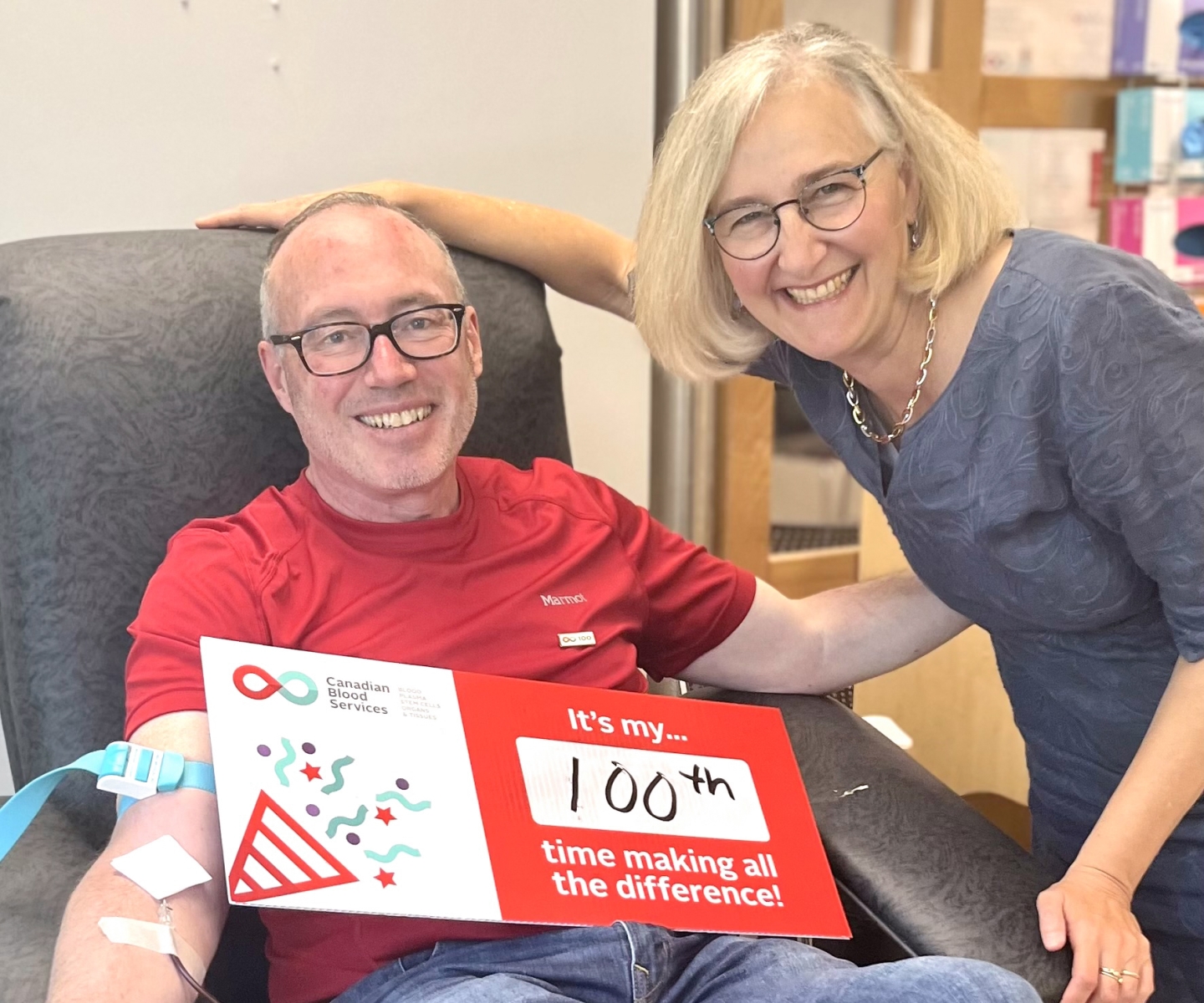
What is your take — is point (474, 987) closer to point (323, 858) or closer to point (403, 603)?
point (323, 858)

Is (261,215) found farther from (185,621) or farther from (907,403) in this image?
(907,403)

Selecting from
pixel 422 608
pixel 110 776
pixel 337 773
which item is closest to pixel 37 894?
pixel 110 776

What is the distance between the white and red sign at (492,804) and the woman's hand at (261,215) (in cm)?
62

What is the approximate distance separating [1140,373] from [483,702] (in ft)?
2.15

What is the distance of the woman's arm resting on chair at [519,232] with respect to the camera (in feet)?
4.91

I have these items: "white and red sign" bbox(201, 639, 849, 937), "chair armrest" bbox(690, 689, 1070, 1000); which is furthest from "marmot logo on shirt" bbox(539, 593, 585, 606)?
"chair armrest" bbox(690, 689, 1070, 1000)

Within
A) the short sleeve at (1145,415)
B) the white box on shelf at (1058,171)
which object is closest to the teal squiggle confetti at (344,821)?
the short sleeve at (1145,415)

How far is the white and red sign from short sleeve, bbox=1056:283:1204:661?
1.39 ft

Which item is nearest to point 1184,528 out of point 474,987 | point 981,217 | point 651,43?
point 981,217

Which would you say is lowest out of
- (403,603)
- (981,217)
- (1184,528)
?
(403,603)

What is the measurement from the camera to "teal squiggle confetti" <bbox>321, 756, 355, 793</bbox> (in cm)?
104

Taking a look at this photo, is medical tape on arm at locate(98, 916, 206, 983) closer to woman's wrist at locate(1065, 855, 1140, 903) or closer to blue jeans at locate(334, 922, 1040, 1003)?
blue jeans at locate(334, 922, 1040, 1003)

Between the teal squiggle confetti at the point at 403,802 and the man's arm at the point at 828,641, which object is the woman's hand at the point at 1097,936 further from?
the teal squiggle confetti at the point at 403,802

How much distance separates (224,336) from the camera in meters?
1.39
